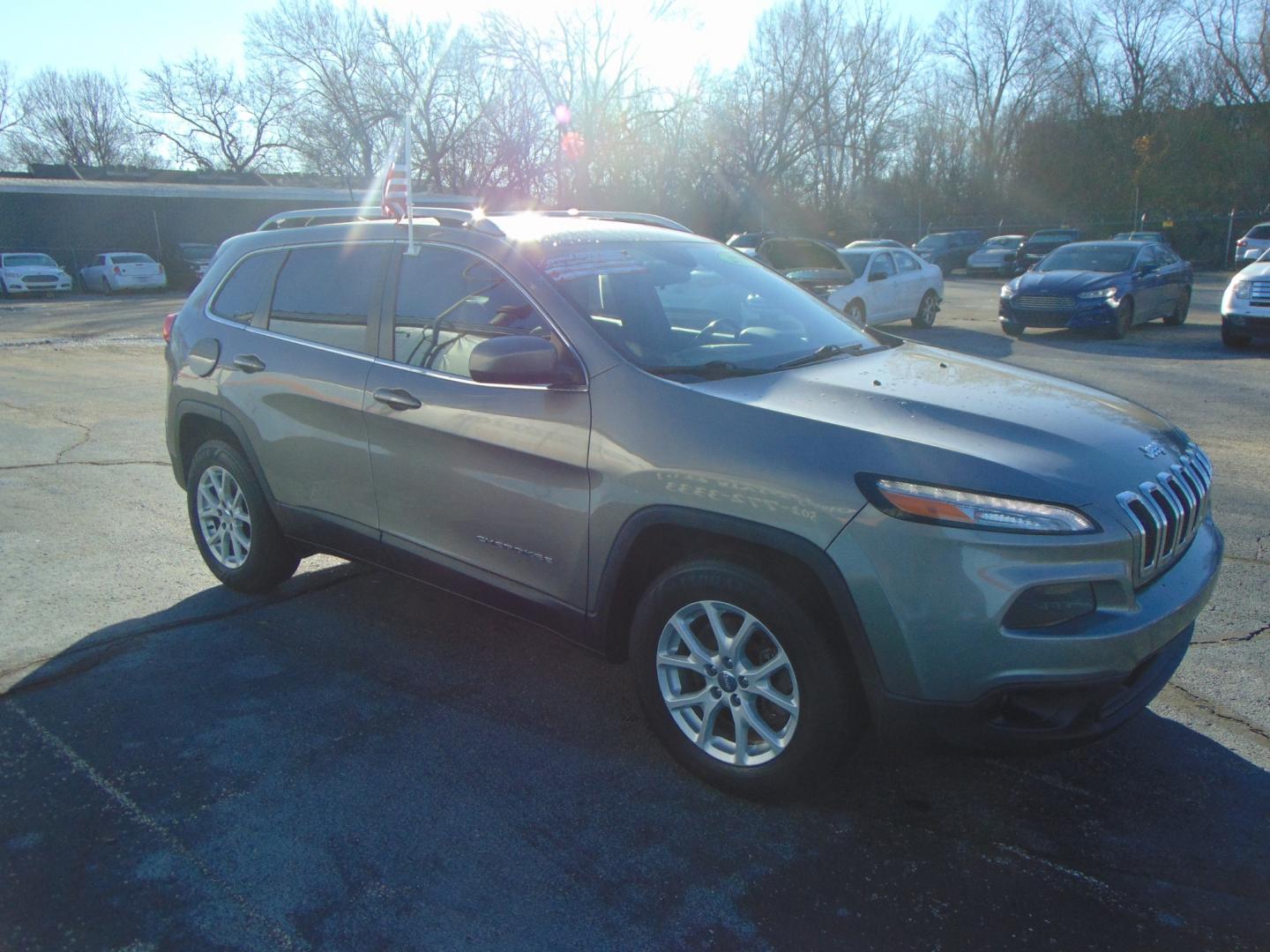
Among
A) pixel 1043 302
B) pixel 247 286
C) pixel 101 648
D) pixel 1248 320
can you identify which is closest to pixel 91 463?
pixel 247 286

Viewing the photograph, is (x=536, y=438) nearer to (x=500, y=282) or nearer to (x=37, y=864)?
(x=500, y=282)

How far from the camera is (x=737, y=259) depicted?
4559mm

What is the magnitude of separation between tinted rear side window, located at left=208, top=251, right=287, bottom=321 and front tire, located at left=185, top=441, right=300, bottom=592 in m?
0.67

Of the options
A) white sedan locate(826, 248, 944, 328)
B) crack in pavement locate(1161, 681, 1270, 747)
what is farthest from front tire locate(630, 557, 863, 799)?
white sedan locate(826, 248, 944, 328)

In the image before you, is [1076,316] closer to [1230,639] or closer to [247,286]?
[1230,639]

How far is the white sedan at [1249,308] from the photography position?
13227 millimetres

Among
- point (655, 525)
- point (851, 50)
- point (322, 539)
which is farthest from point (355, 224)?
point (851, 50)

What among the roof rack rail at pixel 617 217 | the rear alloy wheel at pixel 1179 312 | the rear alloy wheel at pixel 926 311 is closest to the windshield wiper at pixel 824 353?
the roof rack rail at pixel 617 217

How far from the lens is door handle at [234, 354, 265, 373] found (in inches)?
181

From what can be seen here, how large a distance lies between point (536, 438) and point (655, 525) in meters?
0.59

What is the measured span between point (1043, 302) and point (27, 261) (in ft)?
99.3

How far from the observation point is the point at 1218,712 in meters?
3.66

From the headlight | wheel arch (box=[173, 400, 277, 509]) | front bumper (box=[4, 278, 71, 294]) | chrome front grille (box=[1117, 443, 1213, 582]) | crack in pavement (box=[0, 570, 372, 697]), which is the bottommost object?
front bumper (box=[4, 278, 71, 294])

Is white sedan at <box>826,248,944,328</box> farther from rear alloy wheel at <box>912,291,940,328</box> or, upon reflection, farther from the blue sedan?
the blue sedan
